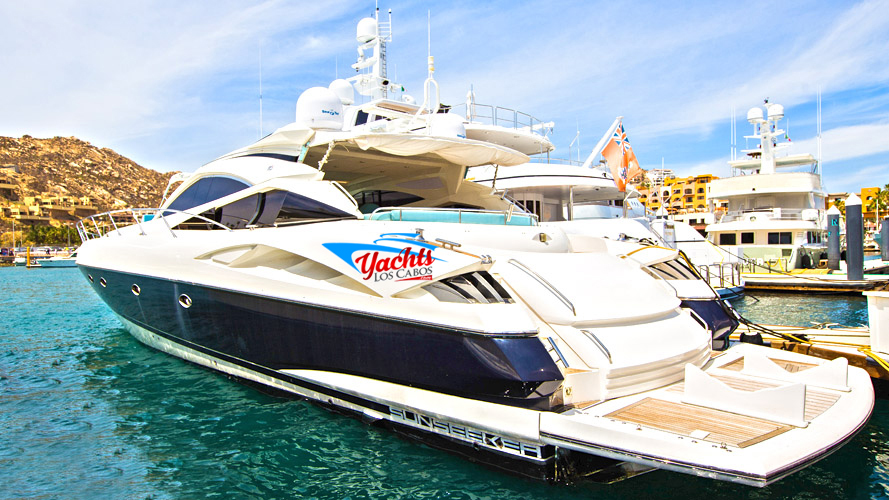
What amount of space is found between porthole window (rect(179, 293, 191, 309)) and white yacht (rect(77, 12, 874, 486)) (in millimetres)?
30

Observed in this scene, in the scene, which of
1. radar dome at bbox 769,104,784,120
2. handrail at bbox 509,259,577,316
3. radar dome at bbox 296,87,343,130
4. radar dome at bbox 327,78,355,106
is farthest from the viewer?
radar dome at bbox 769,104,784,120

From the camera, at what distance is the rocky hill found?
108 metres

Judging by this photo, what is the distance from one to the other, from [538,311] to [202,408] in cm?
398

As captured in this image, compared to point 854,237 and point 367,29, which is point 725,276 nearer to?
point 854,237

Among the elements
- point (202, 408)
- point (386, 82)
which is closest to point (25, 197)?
point (386, 82)

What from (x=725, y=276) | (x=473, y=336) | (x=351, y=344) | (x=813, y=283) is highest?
(x=473, y=336)

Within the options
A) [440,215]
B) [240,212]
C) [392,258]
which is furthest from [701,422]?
[240,212]

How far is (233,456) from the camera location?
4.85 meters

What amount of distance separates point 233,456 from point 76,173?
443 ft

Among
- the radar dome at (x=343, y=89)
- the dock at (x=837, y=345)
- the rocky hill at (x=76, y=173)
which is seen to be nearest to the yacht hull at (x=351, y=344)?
the dock at (x=837, y=345)

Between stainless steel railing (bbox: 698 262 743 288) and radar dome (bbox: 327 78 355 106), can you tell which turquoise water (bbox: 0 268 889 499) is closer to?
radar dome (bbox: 327 78 355 106)

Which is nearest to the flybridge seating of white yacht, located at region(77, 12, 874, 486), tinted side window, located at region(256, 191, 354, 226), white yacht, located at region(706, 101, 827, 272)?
white yacht, located at region(77, 12, 874, 486)

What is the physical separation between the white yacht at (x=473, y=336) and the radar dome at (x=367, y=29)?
28.2 ft

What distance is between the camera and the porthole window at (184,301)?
7020mm
